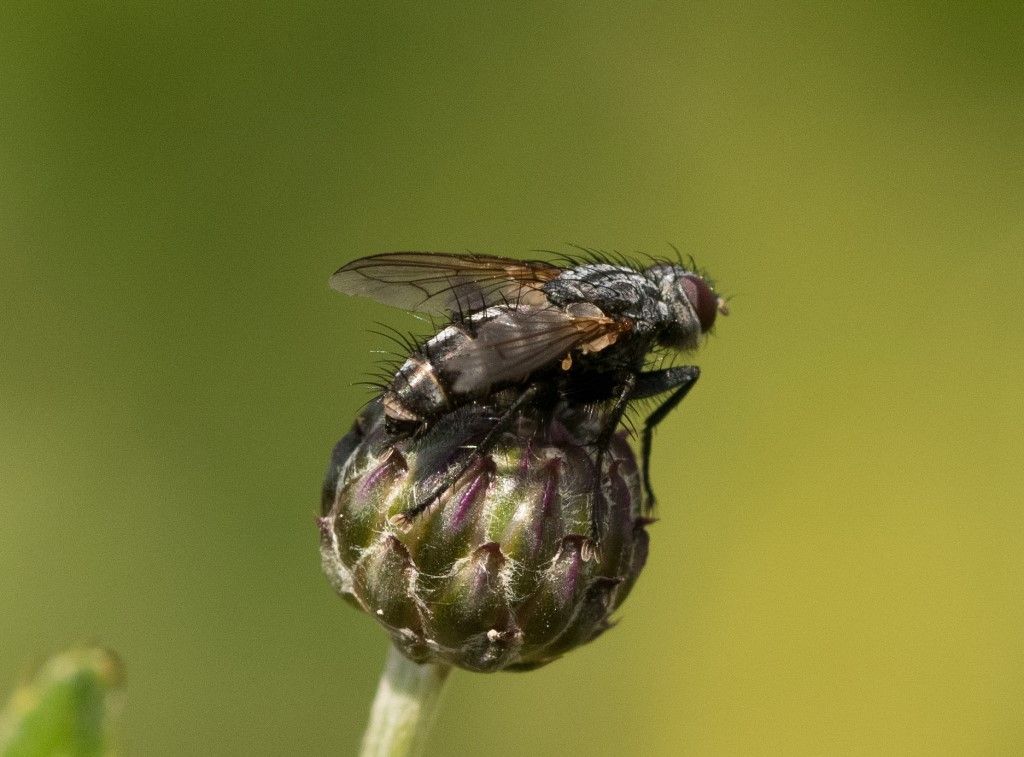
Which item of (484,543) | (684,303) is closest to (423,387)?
(484,543)

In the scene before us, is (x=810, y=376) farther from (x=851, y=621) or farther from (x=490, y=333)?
(x=490, y=333)

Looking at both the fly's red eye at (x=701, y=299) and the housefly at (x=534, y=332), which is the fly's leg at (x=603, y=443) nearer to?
the housefly at (x=534, y=332)

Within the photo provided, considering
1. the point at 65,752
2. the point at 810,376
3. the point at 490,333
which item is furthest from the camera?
the point at 810,376

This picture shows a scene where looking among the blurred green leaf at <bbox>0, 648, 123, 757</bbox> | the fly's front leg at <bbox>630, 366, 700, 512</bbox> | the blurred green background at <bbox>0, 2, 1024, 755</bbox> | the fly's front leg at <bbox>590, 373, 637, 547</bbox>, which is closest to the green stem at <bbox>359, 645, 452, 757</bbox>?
the fly's front leg at <bbox>590, 373, 637, 547</bbox>

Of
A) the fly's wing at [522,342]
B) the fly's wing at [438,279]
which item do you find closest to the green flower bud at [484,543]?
the fly's wing at [522,342]

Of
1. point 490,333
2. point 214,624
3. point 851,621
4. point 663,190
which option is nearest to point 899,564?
point 851,621
